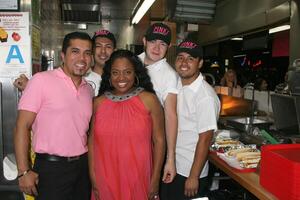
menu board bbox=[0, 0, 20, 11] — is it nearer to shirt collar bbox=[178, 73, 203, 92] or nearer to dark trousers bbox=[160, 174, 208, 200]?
shirt collar bbox=[178, 73, 203, 92]

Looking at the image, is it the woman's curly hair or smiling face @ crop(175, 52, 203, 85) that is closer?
the woman's curly hair

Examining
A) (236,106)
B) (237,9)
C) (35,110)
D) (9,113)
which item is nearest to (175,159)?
(35,110)

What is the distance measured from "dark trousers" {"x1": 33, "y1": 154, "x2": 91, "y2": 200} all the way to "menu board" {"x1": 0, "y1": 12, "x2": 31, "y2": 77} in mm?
831

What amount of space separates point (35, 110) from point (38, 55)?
917mm

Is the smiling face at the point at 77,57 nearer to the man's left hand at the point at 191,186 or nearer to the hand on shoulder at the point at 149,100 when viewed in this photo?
the hand on shoulder at the point at 149,100

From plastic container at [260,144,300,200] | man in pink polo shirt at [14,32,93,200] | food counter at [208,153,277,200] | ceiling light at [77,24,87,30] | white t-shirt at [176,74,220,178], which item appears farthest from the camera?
ceiling light at [77,24,87,30]

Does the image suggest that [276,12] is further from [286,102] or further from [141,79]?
[141,79]

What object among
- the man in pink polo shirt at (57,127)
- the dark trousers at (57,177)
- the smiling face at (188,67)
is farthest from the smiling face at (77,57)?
the smiling face at (188,67)

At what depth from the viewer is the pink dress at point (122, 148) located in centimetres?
206

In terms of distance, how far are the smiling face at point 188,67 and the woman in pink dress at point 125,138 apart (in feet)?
1.26

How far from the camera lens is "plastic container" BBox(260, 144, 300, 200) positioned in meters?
1.63

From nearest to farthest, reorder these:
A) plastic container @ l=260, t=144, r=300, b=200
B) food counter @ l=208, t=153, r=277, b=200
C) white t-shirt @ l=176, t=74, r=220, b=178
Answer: plastic container @ l=260, t=144, r=300, b=200
food counter @ l=208, t=153, r=277, b=200
white t-shirt @ l=176, t=74, r=220, b=178

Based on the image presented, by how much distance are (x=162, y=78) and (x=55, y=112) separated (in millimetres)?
825

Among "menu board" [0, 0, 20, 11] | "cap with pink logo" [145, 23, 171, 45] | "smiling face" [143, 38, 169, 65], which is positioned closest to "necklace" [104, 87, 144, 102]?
"smiling face" [143, 38, 169, 65]
